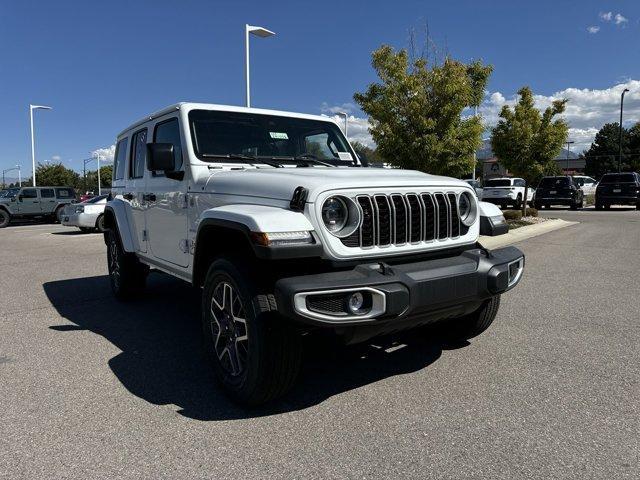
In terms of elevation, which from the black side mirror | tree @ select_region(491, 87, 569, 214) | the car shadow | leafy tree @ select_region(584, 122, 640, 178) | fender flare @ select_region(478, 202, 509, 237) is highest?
leafy tree @ select_region(584, 122, 640, 178)

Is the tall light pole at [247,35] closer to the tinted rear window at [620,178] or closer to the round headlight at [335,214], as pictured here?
the round headlight at [335,214]

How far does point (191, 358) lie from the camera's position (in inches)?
163

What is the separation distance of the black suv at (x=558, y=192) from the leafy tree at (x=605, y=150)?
44.2 metres

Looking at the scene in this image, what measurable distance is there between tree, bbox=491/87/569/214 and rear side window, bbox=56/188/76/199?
747 inches

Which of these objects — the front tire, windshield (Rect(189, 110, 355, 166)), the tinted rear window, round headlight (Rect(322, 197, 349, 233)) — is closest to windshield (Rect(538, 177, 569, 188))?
the tinted rear window

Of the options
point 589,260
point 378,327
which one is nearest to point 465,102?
point 589,260

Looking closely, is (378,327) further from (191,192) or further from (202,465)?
(191,192)

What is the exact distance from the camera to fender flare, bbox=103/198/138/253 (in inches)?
219

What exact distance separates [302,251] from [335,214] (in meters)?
0.36

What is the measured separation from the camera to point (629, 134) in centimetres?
6338

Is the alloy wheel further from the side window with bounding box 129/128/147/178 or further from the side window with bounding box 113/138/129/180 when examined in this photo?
the side window with bounding box 113/138/129/180

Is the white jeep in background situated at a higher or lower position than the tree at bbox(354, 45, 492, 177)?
lower

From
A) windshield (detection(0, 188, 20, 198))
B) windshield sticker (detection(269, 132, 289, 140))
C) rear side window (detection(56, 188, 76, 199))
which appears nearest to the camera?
windshield sticker (detection(269, 132, 289, 140))

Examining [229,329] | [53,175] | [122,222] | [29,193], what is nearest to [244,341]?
[229,329]
